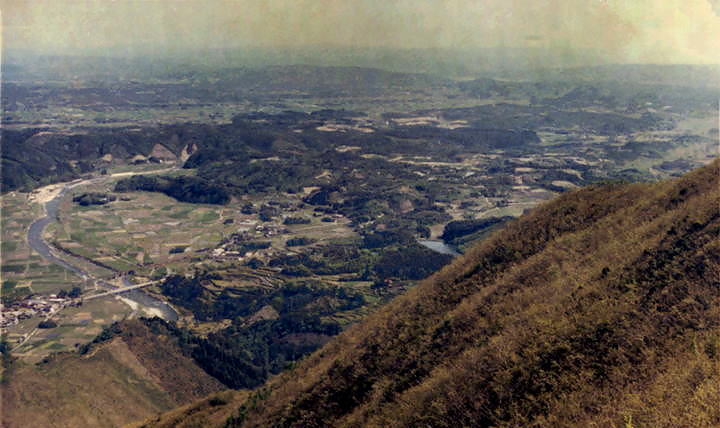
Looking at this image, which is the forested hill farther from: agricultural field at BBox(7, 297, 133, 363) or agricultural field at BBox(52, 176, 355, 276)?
agricultural field at BBox(52, 176, 355, 276)

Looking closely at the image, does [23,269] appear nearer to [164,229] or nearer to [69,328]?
[69,328]

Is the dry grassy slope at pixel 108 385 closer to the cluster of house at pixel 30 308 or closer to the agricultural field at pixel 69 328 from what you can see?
the agricultural field at pixel 69 328

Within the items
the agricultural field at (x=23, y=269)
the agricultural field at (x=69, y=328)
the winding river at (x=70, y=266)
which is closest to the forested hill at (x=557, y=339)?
the agricultural field at (x=69, y=328)

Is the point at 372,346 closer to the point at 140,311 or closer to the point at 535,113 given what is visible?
the point at 140,311

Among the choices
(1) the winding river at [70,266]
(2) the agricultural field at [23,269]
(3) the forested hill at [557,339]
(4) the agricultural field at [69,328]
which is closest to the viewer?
(3) the forested hill at [557,339]

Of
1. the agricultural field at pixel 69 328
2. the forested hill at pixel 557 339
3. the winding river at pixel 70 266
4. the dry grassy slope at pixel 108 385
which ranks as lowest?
the winding river at pixel 70 266

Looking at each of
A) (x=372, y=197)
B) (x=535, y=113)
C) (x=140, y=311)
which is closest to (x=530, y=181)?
(x=372, y=197)
